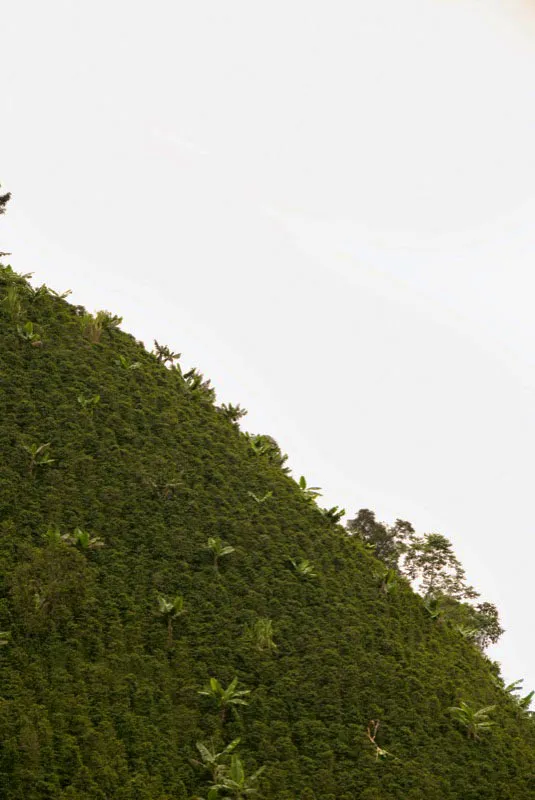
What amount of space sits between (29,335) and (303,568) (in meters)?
8.14

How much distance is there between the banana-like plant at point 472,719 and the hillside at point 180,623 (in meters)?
0.14

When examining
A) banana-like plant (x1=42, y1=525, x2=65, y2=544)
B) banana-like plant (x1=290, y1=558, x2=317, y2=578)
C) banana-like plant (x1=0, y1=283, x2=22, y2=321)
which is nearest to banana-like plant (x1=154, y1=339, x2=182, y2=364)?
banana-like plant (x1=0, y1=283, x2=22, y2=321)

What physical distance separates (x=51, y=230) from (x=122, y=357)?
147012mm

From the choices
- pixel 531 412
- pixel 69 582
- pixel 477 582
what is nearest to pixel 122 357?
pixel 69 582

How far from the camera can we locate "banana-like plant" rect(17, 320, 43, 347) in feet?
61.3

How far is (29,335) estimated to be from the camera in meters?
18.7

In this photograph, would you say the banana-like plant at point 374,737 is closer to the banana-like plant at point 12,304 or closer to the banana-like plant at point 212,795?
the banana-like plant at point 212,795

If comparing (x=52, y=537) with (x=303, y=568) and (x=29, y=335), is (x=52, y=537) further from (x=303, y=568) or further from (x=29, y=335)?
(x=29, y=335)

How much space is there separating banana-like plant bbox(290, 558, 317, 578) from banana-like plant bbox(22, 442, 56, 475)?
532 centimetres

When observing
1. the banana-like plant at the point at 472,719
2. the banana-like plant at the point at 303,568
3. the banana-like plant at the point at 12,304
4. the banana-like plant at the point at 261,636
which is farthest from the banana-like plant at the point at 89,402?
the banana-like plant at the point at 472,719

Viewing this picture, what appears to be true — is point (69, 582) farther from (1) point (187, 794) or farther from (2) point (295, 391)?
(2) point (295, 391)

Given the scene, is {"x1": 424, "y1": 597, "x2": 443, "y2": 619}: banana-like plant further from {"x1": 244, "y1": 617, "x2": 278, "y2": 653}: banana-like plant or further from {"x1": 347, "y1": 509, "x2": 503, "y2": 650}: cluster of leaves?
{"x1": 347, "y1": 509, "x2": 503, "y2": 650}: cluster of leaves

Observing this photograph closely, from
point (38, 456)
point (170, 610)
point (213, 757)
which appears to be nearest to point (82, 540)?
point (170, 610)

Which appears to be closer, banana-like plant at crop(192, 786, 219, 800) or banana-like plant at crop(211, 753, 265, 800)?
banana-like plant at crop(192, 786, 219, 800)
